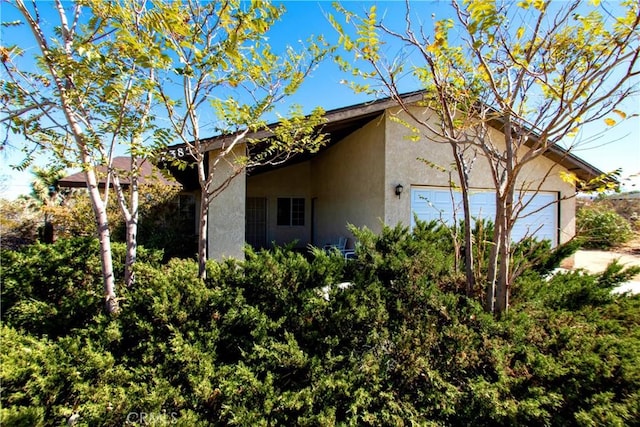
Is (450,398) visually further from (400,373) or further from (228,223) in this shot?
(228,223)

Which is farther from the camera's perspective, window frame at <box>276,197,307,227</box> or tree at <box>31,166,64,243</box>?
window frame at <box>276,197,307,227</box>

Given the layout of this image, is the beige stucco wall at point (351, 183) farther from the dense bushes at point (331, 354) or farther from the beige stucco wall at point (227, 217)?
the dense bushes at point (331, 354)

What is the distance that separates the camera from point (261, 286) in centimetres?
333

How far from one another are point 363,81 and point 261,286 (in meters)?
3.05

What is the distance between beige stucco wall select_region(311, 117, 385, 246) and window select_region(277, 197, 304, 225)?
120 centimetres

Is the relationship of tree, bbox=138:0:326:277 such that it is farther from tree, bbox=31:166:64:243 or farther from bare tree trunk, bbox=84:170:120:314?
tree, bbox=31:166:64:243

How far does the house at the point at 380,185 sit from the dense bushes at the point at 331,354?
3.32m

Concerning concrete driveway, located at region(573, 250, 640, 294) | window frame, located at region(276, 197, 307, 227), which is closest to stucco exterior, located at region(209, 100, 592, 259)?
window frame, located at region(276, 197, 307, 227)

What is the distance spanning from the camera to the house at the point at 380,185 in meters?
6.90

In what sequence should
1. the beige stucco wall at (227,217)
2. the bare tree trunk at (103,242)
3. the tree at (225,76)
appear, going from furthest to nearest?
1. the beige stucco wall at (227,217)
2. the bare tree trunk at (103,242)
3. the tree at (225,76)

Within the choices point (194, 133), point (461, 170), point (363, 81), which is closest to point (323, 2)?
point (363, 81)

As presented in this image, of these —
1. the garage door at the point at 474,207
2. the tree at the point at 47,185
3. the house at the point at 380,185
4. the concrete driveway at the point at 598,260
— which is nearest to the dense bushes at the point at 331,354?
the tree at the point at 47,185

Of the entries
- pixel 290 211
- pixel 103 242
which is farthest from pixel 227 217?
pixel 290 211

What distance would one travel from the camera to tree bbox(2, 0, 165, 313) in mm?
3301
